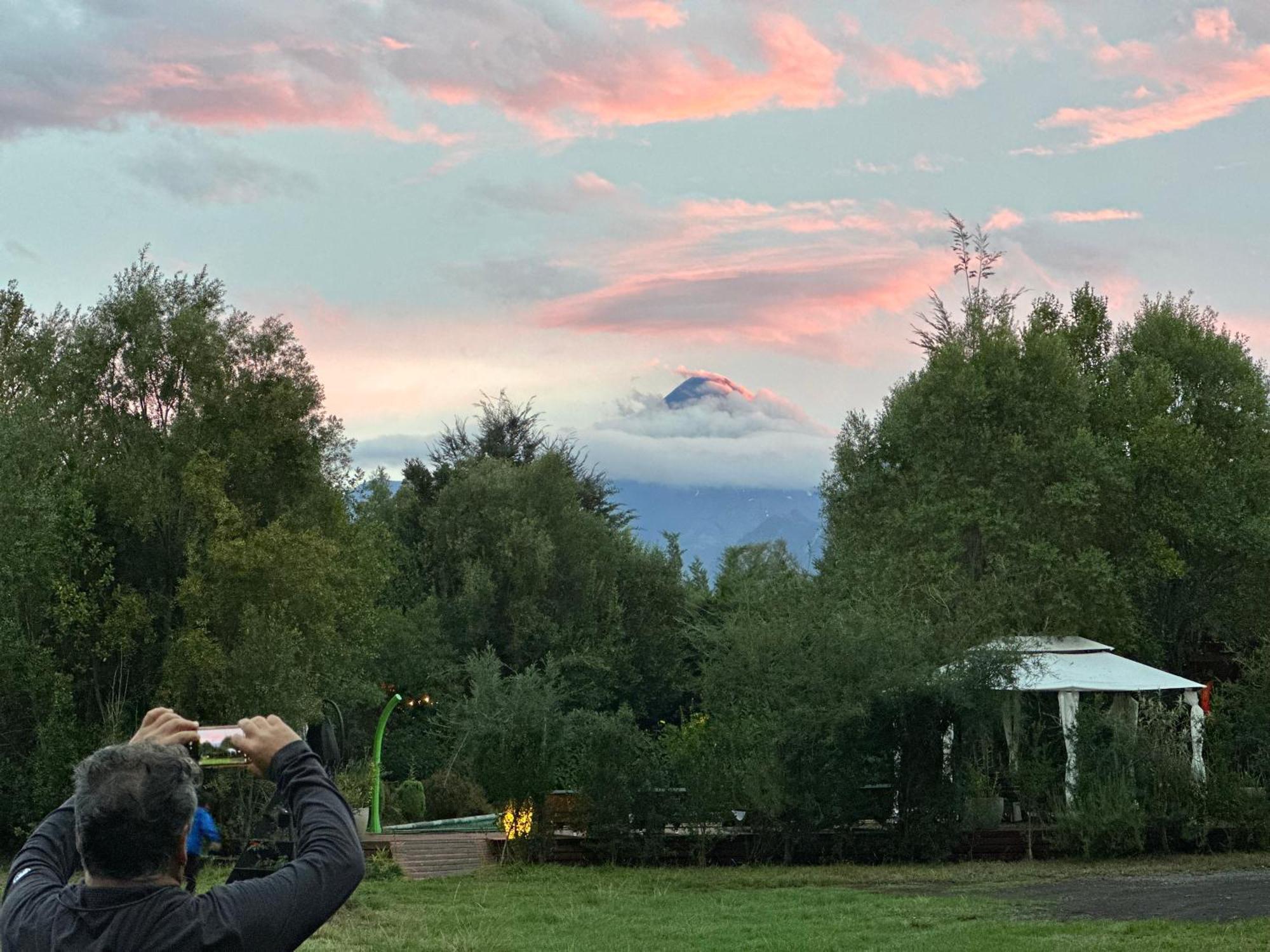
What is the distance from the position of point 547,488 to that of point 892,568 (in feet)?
51.7

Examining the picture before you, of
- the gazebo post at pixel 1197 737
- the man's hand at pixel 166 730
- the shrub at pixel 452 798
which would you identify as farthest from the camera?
the shrub at pixel 452 798

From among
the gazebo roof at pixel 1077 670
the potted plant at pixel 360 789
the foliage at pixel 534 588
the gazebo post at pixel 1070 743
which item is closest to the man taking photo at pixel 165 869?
the gazebo roof at pixel 1077 670

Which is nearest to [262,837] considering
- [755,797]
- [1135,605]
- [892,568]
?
[755,797]

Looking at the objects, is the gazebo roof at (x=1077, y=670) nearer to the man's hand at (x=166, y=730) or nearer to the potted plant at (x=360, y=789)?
the potted plant at (x=360, y=789)

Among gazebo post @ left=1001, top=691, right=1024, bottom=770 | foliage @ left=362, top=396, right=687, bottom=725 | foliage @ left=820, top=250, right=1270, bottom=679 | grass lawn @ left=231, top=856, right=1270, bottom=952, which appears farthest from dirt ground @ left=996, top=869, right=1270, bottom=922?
foliage @ left=362, top=396, right=687, bottom=725

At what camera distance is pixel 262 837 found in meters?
22.4

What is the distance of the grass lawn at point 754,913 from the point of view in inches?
512

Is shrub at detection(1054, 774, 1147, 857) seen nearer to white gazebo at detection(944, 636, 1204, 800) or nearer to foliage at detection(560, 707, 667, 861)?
white gazebo at detection(944, 636, 1204, 800)

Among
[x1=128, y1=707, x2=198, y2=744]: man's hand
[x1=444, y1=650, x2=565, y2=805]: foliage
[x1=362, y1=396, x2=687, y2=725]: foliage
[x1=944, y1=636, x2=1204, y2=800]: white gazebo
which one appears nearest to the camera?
[x1=128, y1=707, x2=198, y2=744]: man's hand

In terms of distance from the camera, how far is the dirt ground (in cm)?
1439

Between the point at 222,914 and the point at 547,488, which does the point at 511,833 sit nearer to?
the point at 222,914

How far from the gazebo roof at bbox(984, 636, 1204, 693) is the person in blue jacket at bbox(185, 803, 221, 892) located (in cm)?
1872

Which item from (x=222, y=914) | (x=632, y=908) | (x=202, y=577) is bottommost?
(x=632, y=908)

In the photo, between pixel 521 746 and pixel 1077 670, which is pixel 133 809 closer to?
pixel 521 746
